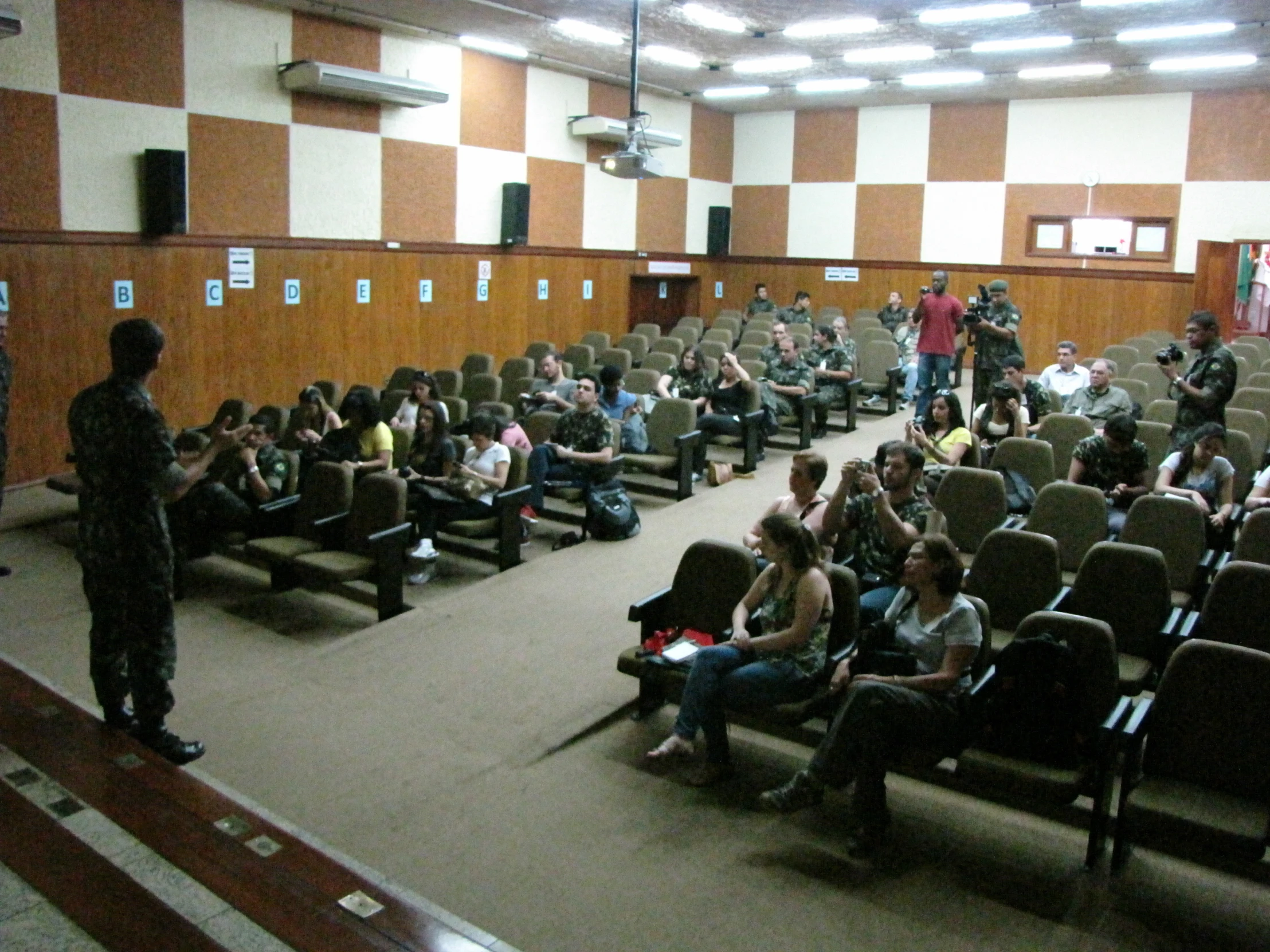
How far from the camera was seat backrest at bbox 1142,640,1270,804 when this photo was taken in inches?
124

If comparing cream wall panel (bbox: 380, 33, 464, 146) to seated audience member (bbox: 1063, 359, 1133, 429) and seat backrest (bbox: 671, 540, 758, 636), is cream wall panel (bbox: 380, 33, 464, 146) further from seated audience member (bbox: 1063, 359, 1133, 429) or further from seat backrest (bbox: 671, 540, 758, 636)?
seat backrest (bbox: 671, 540, 758, 636)

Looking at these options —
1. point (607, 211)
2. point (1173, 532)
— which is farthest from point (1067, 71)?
point (1173, 532)

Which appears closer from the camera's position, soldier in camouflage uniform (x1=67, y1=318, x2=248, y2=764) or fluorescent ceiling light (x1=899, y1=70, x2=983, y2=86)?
soldier in camouflage uniform (x1=67, y1=318, x2=248, y2=764)

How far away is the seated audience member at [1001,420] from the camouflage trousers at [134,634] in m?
4.64

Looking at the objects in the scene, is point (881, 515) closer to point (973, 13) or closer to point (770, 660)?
point (770, 660)

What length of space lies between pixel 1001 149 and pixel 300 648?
447 inches

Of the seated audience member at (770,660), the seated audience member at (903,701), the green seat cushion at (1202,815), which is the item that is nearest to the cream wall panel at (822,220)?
the seated audience member at (770,660)

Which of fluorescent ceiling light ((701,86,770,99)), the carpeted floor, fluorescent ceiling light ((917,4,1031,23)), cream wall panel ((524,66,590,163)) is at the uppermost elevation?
fluorescent ceiling light ((701,86,770,99))

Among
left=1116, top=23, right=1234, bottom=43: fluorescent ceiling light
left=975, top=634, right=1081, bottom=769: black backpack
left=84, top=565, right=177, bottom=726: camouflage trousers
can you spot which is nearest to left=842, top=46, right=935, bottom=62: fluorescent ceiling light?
left=1116, top=23, right=1234, bottom=43: fluorescent ceiling light

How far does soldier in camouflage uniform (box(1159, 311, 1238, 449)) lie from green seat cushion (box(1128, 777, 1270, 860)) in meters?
3.21

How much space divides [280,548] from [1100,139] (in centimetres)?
1113

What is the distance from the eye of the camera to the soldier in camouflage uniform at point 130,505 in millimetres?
3197

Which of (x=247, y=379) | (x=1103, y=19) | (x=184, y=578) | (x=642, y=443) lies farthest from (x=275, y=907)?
(x=1103, y=19)

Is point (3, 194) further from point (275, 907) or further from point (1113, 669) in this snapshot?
point (1113, 669)
